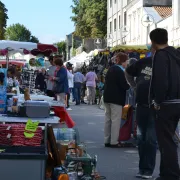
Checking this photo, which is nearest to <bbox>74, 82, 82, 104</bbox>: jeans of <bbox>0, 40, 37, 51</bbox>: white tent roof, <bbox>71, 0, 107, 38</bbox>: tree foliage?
<bbox>0, 40, 37, 51</bbox>: white tent roof

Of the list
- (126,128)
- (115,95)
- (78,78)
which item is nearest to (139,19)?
(78,78)

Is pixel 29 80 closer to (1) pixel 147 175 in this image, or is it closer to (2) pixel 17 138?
(1) pixel 147 175

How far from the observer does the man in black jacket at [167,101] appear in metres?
6.23

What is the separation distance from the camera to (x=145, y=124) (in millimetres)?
7453

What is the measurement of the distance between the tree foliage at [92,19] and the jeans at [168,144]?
55.6m

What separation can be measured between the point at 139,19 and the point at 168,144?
35524 millimetres

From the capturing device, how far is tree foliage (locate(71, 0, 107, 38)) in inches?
2424

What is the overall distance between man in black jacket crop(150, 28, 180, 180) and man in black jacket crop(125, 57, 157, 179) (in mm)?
1091

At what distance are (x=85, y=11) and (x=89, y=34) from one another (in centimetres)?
287

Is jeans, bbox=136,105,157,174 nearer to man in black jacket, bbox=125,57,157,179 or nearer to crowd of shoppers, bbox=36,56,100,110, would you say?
man in black jacket, bbox=125,57,157,179

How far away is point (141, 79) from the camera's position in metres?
7.65

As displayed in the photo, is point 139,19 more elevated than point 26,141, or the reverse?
point 139,19

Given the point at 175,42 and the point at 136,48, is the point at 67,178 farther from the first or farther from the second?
the point at 175,42

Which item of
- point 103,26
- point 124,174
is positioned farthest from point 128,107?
point 103,26
